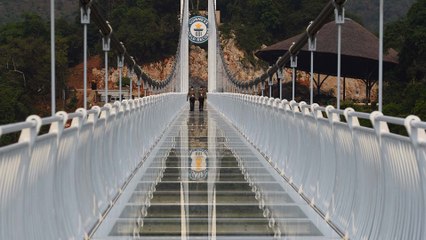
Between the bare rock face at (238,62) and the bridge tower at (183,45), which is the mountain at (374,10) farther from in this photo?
the bridge tower at (183,45)

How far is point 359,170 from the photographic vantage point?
828 centimetres

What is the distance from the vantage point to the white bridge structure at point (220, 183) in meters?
6.11

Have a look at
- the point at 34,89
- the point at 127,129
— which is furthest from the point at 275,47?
the point at 127,129

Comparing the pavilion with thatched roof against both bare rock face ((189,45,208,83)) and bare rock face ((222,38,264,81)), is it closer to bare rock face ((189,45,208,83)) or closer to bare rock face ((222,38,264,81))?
bare rock face ((222,38,264,81))

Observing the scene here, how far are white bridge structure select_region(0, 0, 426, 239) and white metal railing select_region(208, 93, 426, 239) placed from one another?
0.04ft

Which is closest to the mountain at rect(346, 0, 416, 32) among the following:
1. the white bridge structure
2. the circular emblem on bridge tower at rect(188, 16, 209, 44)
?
the circular emblem on bridge tower at rect(188, 16, 209, 44)

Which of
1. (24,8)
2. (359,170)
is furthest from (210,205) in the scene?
(24,8)

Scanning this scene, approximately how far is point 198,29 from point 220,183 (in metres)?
125

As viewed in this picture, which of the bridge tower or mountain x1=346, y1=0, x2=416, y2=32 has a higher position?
mountain x1=346, y1=0, x2=416, y2=32

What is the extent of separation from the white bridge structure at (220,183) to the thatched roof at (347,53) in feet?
233

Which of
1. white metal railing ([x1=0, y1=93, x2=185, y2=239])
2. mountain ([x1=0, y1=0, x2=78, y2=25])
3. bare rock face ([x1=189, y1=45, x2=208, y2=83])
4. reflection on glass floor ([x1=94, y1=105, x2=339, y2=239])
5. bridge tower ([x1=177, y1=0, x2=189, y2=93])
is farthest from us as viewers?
mountain ([x1=0, y1=0, x2=78, y2=25])

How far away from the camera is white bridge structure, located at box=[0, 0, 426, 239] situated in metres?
6.11

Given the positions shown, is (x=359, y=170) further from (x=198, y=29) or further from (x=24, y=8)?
(x=24, y=8)

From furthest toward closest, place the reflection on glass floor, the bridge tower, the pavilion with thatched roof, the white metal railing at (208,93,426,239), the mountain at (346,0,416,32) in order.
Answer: the mountain at (346,0,416,32)
the pavilion with thatched roof
the bridge tower
the reflection on glass floor
the white metal railing at (208,93,426,239)
